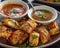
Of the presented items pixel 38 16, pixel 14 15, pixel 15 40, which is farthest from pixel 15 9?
pixel 15 40

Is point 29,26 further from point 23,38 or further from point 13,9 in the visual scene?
point 13,9

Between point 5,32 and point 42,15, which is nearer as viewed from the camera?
point 5,32

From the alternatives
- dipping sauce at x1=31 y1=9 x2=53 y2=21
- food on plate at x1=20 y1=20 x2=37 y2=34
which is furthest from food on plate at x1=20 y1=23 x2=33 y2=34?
dipping sauce at x1=31 y1=9 x2=53 y2=21

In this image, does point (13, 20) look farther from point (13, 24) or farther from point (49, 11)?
point (49, 11)

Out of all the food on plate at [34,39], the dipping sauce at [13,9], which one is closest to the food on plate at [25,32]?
the food on plate at [34,39]

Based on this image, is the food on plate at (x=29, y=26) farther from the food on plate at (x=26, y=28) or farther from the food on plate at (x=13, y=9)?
the food on plate at (x=13, y=9)

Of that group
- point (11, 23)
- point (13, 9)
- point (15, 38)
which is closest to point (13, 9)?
point (13, 9)
